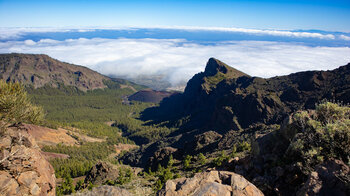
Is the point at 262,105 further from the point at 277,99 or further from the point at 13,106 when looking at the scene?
the point at 13,106

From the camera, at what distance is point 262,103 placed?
112 metres

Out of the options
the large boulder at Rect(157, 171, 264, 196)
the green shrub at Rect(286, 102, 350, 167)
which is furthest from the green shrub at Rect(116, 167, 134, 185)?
the green shrub at Rect(286, 102, 350, 167)

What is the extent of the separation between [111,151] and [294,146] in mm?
141176

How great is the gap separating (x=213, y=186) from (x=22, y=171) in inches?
813

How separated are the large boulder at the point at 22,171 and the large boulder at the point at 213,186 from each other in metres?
14.5

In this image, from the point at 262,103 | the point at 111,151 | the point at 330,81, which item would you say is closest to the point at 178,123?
the point at 111,151

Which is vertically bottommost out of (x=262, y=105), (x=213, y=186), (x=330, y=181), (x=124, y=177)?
(x=124, y=177)

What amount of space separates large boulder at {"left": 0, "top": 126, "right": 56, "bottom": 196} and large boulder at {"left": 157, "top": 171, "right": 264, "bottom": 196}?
14.5 metres

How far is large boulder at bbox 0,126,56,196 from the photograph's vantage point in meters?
20.9

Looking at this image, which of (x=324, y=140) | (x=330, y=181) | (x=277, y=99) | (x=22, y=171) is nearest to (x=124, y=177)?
(x=22, y=171)

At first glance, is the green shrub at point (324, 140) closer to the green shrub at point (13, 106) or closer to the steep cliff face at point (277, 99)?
the green shrub at point (13, 106)

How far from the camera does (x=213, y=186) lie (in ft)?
59.3

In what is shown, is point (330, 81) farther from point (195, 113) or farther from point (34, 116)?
point (34, 116)

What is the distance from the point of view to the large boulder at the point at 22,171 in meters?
20.9
